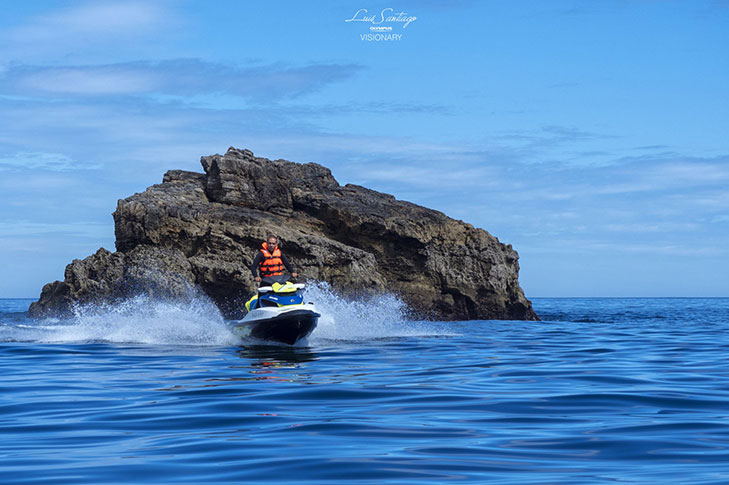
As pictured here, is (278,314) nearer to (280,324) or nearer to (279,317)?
(279,317)

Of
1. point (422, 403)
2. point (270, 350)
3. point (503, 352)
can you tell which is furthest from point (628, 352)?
point (422, 403)

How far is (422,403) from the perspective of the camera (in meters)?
9.30

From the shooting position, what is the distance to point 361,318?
1201 inches

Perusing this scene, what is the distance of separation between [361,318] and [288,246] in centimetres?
782

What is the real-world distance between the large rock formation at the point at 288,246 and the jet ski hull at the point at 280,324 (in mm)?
16538

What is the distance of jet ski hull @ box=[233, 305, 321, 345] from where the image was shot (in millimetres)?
17719

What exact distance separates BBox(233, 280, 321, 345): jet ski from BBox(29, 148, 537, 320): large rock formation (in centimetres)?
1627

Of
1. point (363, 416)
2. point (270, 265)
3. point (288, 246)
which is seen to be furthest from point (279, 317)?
point (288, 246)

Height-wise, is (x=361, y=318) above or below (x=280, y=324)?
below

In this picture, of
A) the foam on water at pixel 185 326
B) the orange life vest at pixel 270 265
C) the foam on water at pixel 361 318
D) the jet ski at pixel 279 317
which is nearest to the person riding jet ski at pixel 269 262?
the orange life vest at pixel 270 265

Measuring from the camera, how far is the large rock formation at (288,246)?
117ft

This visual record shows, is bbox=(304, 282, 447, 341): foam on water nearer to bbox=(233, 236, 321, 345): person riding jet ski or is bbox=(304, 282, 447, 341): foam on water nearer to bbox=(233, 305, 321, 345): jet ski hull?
bbox=(233, 236, 321, 345): person riding jet ski

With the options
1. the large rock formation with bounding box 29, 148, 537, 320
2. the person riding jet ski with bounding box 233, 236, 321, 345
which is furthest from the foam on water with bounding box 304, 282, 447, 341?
the person riding jet ski with bounding box 233, 236, 321, 345

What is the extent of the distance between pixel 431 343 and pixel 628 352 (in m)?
4.61
